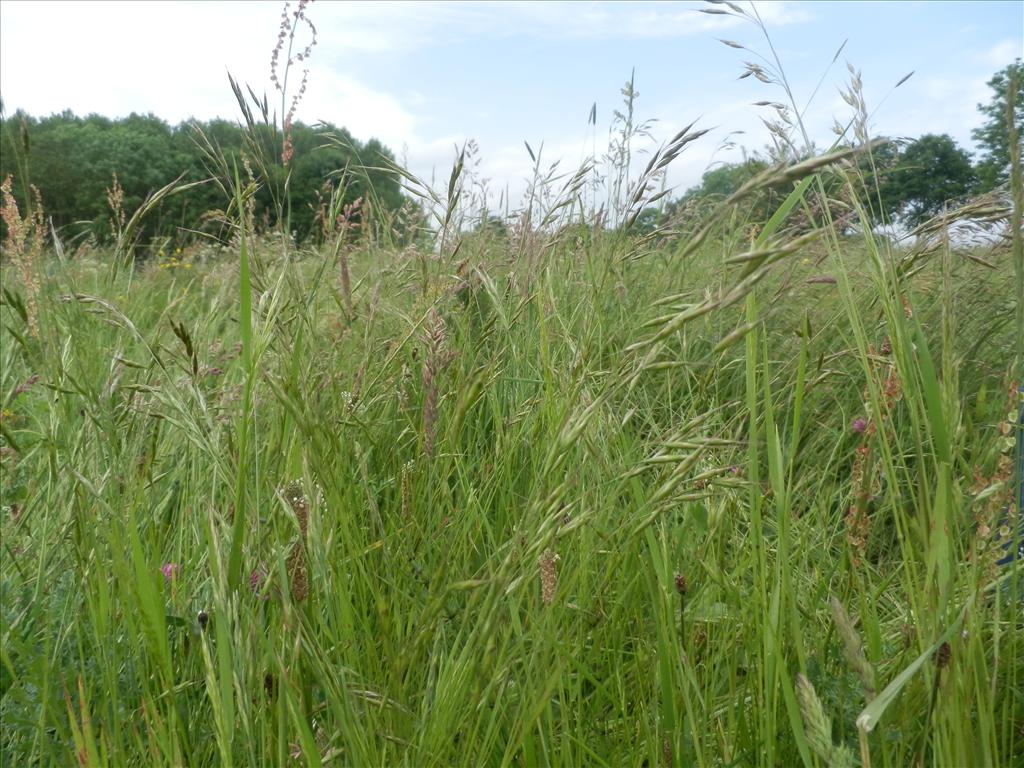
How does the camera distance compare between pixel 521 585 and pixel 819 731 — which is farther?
pixel 521 585

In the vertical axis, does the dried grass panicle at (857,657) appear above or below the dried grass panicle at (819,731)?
above

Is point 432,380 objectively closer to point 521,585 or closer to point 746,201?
point 521,585

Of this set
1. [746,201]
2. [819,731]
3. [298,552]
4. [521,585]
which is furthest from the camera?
[746,201]

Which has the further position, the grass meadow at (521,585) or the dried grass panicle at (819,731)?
the grass meadow at (521,585)

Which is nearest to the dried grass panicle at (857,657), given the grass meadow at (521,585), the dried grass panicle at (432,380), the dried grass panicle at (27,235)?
the grass meadow at (521,585)

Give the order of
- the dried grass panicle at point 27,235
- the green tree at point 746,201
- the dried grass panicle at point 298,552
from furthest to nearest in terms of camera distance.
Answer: the green tree at point 746,201 → the dried grass panicle at point 27,235 → the dried grass panicle at point 298,552

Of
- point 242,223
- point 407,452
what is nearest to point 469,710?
point 242,223

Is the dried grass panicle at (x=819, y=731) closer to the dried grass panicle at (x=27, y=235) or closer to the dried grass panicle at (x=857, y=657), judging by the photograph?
the dried grass panicle at (x=857, y=657)

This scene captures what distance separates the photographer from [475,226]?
10.3ft

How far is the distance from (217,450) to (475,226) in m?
2.41

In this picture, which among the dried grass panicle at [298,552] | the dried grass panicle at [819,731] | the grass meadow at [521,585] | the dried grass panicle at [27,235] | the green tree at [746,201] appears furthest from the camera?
the green tree at [746,201]

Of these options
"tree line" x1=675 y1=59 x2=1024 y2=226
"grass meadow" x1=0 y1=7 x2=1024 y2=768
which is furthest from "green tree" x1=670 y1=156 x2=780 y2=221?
"grass meadow" x1=0 y1=7 x2=1024 y2=768

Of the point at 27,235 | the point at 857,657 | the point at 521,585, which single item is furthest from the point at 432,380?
the point at 27,235

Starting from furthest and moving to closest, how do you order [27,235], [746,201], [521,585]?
[746,201] < [27,235] < [521,585]
